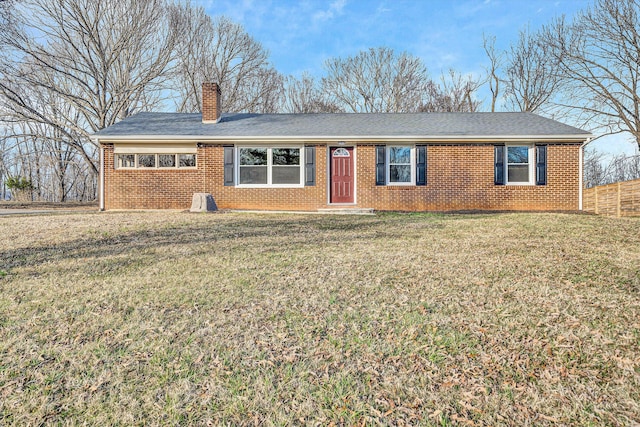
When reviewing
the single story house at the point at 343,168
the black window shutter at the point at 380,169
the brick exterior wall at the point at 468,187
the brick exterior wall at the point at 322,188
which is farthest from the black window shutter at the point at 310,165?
the black window shutter at the point at 380,169

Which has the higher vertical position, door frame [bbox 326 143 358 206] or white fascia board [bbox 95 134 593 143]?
white fascia board [bbox 95 134 593 143]

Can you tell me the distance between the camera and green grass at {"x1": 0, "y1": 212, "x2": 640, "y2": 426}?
198cm

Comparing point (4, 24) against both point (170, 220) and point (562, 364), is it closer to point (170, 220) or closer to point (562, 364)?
point (170, 220)

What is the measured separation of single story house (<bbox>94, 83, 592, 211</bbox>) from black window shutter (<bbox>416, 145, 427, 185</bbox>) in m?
0.03

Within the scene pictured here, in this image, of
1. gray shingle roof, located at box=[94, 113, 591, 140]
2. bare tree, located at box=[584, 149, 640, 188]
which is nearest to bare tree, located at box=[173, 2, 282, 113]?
gray shingle roof, located at box=[94, 113, 591, 140]

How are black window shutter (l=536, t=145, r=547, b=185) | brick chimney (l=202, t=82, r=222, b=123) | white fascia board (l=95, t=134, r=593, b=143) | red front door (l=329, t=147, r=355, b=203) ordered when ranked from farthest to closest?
brick chimney (l=202, t=82, r=222, b=123)
red front door (l=329, t=147, r=355, b=203)
black window shutter (l=536, t=145, r=547, b=185)
white fascia board (l=95, t=134, r=593, b=143)

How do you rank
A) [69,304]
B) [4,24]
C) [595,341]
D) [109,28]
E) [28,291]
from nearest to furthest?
[595,341] → [69,304] → [28,291] → [4,24] → [109,28]

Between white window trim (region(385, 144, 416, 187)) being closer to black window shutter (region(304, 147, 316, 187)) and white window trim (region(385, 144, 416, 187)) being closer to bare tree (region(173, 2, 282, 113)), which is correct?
black window shutter (region(304, 147, 316, 187))

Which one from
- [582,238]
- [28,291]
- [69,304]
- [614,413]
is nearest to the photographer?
[614,413]

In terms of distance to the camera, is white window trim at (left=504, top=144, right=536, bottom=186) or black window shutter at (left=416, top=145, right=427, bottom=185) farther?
black window shutter at (left=416, top=145, right=427, bottom=185)

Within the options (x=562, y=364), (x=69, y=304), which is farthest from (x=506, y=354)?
(x=69, y=304)

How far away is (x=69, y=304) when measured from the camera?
337cm

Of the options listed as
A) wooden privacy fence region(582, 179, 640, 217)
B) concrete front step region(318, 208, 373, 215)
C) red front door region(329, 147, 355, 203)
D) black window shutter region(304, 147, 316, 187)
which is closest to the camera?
wooden privacy fence region(582, 179, 640, 217)

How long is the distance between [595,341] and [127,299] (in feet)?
13.0
